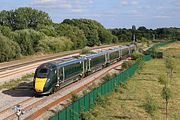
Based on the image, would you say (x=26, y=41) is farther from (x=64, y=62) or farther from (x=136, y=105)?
(x=136, y=105)

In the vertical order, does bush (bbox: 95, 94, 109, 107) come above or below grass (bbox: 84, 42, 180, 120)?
above

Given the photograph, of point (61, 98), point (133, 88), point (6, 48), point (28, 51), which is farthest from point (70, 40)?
point (61, 98)

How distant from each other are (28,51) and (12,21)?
51.1 metres

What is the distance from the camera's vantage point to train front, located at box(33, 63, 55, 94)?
29.1 metres

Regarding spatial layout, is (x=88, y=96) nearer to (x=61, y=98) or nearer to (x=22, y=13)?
(x=61, y=98)

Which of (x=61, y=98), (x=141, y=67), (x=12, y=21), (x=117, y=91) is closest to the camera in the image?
(x=61, y=98)

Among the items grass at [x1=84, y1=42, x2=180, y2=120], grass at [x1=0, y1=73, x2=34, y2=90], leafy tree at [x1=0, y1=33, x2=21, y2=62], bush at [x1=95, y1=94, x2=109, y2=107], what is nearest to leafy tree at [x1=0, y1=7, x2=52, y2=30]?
leafy tree at [x1=0, y1=33, x2=21, y2=62]

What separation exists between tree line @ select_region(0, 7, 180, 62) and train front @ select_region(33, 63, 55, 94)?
35191 millimetres

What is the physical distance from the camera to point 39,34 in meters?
85.5

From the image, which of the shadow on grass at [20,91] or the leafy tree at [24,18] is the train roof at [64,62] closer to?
the shadow on grass at [20,91]

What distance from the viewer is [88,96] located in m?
25.0

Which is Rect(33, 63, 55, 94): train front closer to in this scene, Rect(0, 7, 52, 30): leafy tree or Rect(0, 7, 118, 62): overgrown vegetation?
Rect(0, 7, 118, 62): overgrown vegetation

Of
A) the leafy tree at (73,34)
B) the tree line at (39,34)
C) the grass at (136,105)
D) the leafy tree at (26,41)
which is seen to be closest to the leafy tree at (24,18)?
the tree line at (39,34)

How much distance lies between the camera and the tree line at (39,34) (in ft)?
231
